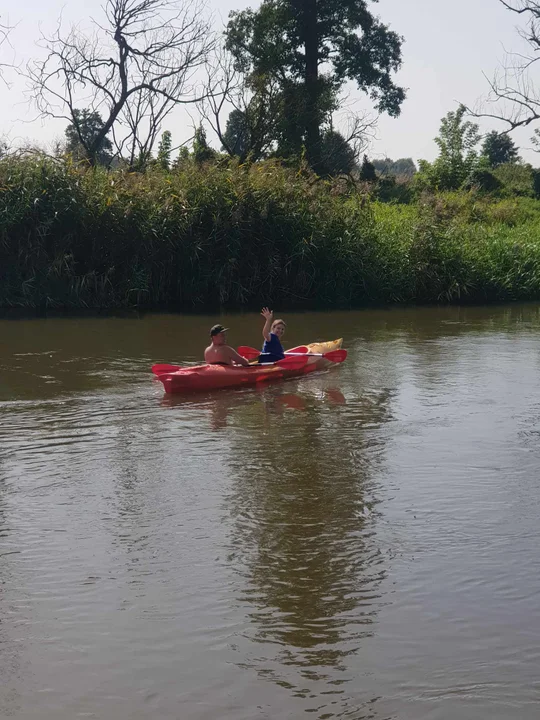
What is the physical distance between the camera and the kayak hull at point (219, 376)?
9.75 meters

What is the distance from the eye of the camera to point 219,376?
33.0 feet

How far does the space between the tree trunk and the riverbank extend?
10919 millimetres

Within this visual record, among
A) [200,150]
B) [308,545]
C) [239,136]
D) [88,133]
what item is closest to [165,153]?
[200,150]

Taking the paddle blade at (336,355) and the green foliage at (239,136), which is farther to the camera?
the green foliage at (239,136)

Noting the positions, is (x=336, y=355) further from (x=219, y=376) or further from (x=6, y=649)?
(x=6, y=649)

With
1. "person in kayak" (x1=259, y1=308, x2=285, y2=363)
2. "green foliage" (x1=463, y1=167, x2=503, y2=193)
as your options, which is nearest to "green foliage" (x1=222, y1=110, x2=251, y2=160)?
"green foliage" (x1=463, y1=167, x2=503, y2=193)

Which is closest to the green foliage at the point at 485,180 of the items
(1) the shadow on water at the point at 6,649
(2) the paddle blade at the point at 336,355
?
(2) the paddle blade at the point at 336,355

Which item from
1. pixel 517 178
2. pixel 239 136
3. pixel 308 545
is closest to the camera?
pixel 308 545

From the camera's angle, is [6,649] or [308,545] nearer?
[6,649]

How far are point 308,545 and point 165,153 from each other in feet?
59.2

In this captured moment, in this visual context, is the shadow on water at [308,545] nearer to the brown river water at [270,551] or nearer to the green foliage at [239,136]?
the brown river water at [270,551]

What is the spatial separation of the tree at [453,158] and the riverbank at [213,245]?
14.7 m

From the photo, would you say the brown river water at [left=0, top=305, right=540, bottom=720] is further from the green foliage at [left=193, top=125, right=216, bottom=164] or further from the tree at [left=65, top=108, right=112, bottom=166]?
the tree at [left=65, top=108, right=112, bottom=166]

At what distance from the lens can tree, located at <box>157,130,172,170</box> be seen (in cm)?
1966
